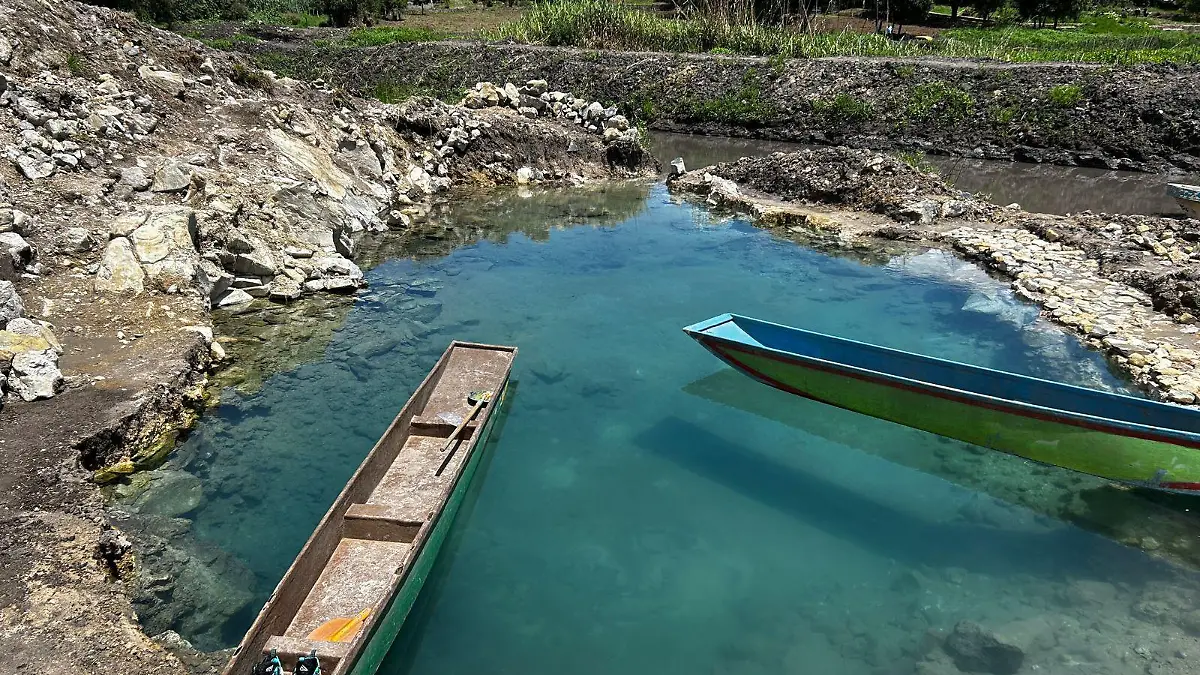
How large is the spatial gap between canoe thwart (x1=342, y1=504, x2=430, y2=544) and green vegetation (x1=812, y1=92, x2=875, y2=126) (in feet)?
98.2

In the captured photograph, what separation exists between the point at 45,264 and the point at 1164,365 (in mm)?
18246

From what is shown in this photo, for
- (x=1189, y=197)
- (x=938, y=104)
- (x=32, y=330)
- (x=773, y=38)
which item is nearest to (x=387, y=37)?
(x=773, y=38)

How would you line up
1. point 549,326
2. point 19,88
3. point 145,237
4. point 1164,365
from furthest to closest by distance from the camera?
point 19,88 → point 549,326 → point 145,237 → point 1164,365

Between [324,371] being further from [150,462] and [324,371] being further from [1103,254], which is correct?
[1103,254]

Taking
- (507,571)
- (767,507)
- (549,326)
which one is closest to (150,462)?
(507,571)

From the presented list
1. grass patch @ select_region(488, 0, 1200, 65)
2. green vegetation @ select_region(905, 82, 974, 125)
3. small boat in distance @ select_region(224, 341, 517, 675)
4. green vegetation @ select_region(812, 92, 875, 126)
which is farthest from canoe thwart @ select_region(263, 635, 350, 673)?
grass patch @ select_region(488, 0, 1200, 65)

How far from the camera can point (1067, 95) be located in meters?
28.8

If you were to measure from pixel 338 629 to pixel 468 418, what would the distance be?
3.51m

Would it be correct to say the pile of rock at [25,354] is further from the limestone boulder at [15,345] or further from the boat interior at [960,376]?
the boat interior at [960,376]

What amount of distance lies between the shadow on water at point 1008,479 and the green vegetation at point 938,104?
24639 mm

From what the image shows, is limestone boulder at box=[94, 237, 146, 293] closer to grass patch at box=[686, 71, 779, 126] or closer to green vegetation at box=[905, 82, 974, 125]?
grass patch at box=[686, 71, 779, 126]

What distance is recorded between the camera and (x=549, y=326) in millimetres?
13891

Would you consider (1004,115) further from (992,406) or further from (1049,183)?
(992,406)

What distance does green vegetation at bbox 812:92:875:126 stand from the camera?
31.9 meters
